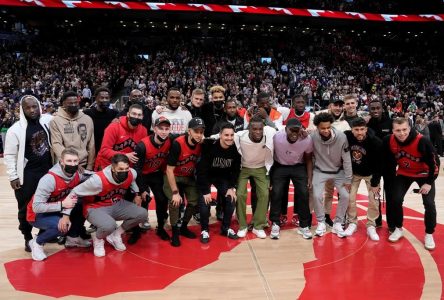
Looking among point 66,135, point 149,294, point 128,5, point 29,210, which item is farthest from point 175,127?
point 128,5

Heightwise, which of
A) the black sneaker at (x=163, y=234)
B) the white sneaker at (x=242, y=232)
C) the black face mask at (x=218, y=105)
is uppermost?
the black face mask at (x=218, y=105)

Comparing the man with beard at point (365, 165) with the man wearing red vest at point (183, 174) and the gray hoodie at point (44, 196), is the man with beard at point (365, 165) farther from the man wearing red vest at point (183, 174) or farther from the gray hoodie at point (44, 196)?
the gray hoodie at point (44, 196)

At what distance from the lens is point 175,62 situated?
1828 cm

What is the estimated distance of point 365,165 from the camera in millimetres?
4086

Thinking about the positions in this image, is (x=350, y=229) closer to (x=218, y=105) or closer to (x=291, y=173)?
(x=291, y=173)

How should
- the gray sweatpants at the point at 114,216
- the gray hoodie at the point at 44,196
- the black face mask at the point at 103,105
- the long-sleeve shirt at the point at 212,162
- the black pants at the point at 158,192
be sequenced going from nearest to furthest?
1. the gray hoodie at the point at 44,196
2. the gray sweatpants at the point at 114,216
3. the long-sleeve shirt at the point at 212,162
4. the black pants at the point at 158,192
5. the black face mask at the point at 103,105

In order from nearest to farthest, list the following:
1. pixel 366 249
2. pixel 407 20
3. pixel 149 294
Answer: pixel 149 294, pixel 366 249, pixel 407 20

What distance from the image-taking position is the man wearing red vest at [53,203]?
11.4 feet

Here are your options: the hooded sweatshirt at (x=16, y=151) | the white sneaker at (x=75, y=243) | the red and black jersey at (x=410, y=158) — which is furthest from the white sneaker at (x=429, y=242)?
the hooded sweatshirt at (x=16, y=151)

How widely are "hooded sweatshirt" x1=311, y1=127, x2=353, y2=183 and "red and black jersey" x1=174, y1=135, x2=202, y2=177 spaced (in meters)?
1.17

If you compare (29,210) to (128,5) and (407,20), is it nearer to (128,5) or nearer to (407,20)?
(128,5)

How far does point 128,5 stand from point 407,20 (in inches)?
528

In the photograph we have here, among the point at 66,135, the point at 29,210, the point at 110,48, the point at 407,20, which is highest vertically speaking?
the point at 407,20

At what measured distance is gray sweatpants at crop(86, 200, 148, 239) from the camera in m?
3.58
